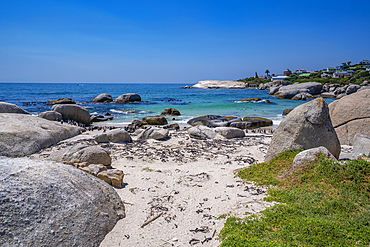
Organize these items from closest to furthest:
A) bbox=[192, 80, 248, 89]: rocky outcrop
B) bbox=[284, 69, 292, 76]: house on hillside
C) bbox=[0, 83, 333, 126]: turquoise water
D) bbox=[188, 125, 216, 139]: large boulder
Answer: bbox=[188, 125, 216, 139]: large boulder → bbox=[0, 83, 333, 126]: turquoise water → bbox=[192, 80, 248, 89]: rocky outcrop → bbox=[284, 69, 292, 76]: house on hillside

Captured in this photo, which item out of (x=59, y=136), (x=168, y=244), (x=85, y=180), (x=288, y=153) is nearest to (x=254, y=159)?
(x=288, y=153)

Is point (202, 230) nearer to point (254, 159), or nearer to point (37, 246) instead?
point (37, 246)

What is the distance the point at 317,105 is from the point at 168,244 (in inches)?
A: 264

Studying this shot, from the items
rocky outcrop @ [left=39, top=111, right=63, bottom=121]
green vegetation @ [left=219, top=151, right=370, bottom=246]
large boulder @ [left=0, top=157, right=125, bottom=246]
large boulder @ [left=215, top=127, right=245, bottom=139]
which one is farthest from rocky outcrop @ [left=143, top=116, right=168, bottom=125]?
large boulder @ [left=0, top=157, right=125, bottom=246]

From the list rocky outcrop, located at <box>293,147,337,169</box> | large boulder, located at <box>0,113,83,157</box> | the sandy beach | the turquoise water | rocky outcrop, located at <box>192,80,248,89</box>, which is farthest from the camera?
rocky outcrop, located at <box>192,80,248,89</box>

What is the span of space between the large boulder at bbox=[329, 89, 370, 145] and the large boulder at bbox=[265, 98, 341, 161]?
170 inches

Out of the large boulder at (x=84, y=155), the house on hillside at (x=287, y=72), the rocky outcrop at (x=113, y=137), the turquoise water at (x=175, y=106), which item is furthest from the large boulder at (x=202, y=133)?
the house on hillside at (x=287, y=72)

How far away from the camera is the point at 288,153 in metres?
7.36

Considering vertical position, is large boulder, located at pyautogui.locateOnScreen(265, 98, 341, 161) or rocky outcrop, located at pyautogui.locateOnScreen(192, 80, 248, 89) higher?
rocky outcrop, located at pyautogui.locateOnScreen(192, 80, 248, 89)

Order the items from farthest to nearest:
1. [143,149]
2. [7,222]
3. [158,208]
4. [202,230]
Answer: [143,149] → [158,208] → [202,230] → [7,222]

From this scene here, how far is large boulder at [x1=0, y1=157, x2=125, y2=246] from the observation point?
11.0 ft

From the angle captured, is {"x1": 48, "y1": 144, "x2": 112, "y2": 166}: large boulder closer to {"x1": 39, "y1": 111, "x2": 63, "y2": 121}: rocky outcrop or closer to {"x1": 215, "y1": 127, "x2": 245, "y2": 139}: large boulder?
{"x1": 215, "y1": 127, "x2": 245, "y2": 139}: large boulder

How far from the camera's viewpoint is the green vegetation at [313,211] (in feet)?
12.1

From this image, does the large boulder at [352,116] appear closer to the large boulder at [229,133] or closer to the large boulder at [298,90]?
the large boulder at [229,133]
